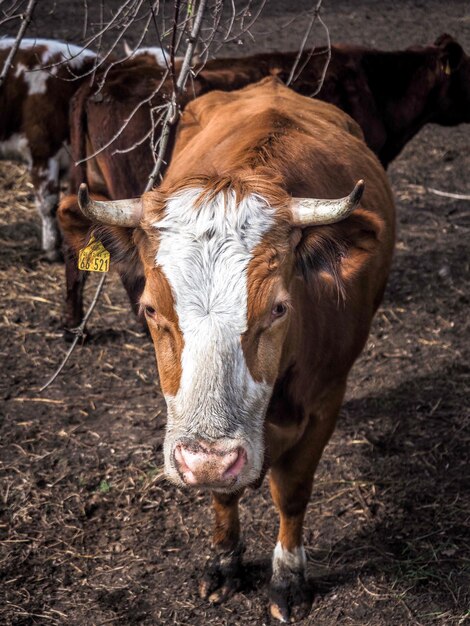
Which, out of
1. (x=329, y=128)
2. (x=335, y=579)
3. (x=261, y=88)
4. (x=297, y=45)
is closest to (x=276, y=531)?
(x=335, y=579)

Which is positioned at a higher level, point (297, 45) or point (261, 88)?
point (261, 88)

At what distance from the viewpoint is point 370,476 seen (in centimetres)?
414

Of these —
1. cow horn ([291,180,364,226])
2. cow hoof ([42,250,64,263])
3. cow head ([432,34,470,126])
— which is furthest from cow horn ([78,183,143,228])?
cow head ([432,34,470,126])

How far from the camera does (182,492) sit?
13.3ft

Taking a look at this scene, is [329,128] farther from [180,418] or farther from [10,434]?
[10,434]

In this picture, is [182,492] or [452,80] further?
[452,80]

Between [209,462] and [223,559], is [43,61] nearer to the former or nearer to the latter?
[223,559]

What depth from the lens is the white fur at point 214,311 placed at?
7.91ft

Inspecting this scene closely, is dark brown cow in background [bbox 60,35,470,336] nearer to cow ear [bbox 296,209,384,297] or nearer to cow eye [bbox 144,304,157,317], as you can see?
cow ear [bbox 296,209,384,297]

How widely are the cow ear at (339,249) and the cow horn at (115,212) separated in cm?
56

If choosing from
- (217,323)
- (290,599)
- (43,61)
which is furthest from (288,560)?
(43,61)

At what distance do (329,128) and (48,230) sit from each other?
3184 mm

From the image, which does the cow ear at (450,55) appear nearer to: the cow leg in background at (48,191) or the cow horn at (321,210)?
the cow leg in background at (48,191)

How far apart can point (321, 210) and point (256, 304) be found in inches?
15.8
